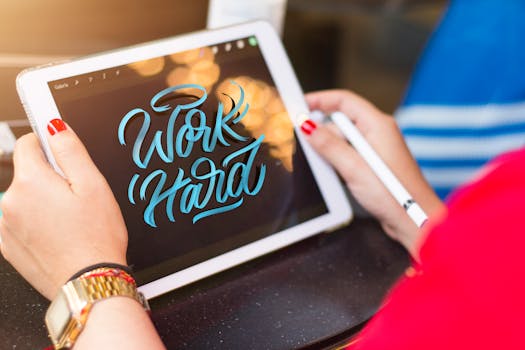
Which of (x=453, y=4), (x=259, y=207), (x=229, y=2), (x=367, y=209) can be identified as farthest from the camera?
(x=453, y=4)

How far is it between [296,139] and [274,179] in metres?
0.06

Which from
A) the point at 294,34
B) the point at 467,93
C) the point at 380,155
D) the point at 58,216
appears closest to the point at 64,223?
the point at 58,216

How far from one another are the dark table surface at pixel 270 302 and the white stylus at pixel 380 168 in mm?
A: 57

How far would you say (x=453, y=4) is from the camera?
0.98 metres

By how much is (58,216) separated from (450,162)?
2.46 feet

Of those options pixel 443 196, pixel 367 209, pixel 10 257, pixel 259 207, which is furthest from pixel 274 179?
pixel 443 196

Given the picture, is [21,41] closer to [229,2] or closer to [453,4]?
[229,2]

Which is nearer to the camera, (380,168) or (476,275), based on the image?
(476,275)

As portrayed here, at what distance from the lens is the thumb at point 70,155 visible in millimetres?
491

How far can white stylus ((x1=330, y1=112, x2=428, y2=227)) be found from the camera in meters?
0.65

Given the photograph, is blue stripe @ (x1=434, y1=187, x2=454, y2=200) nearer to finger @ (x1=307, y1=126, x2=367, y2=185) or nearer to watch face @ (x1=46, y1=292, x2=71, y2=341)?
finger @ (x1=307, y1=126, x2=367, y2=185)

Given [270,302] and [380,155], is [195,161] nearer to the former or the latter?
[270,302]

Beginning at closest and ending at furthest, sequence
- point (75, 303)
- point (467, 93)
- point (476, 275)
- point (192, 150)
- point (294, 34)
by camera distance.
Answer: point (476, 275) < point (75, 303) < point (192, 150) < point (467, 93) < point (294, 34)

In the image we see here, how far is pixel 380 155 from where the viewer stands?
714mm
